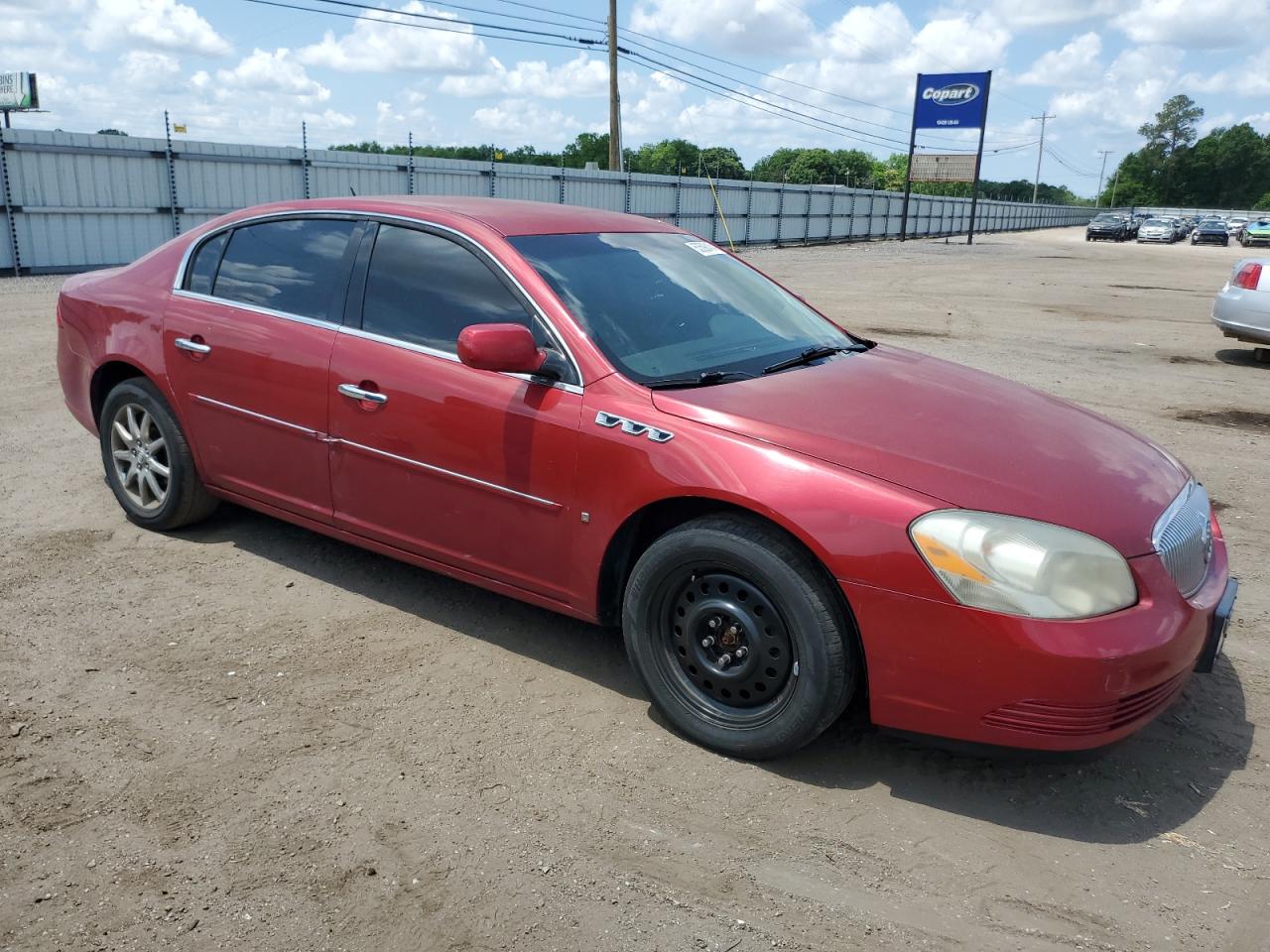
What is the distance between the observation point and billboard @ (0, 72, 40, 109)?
3125cm

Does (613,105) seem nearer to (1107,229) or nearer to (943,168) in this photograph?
(943,168)

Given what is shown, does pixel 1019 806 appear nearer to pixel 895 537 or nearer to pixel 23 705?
pixel 895 537

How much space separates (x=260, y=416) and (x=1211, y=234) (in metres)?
66.9

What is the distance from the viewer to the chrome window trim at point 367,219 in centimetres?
346

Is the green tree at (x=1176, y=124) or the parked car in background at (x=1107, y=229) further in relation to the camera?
the green tree at (x=1176, y=124)

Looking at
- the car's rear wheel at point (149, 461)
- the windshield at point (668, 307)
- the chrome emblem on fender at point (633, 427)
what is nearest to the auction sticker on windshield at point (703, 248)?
the windshield at point (668, 307)

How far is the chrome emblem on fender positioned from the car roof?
0.95 metres

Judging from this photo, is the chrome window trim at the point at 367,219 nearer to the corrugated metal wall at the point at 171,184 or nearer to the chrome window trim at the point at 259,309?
the chrome window trim at the point at 259,309

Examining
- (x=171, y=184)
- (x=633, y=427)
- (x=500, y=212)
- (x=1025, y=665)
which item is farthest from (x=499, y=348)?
(x=171, y=184)

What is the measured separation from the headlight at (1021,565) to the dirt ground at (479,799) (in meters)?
0.67

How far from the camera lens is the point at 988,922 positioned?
247cm

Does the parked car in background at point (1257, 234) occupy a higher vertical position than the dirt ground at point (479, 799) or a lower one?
higher

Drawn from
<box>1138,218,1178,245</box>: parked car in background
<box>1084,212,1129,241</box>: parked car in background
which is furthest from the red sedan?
<box>1138,218,1178,245</box>: parked car in background

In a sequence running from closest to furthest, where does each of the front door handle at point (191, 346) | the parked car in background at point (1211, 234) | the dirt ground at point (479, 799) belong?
1. the dirt ground at point (479, 799)
2. the front door handle at point (191, 346)
3. the parked car in background at point (1211, 234)
